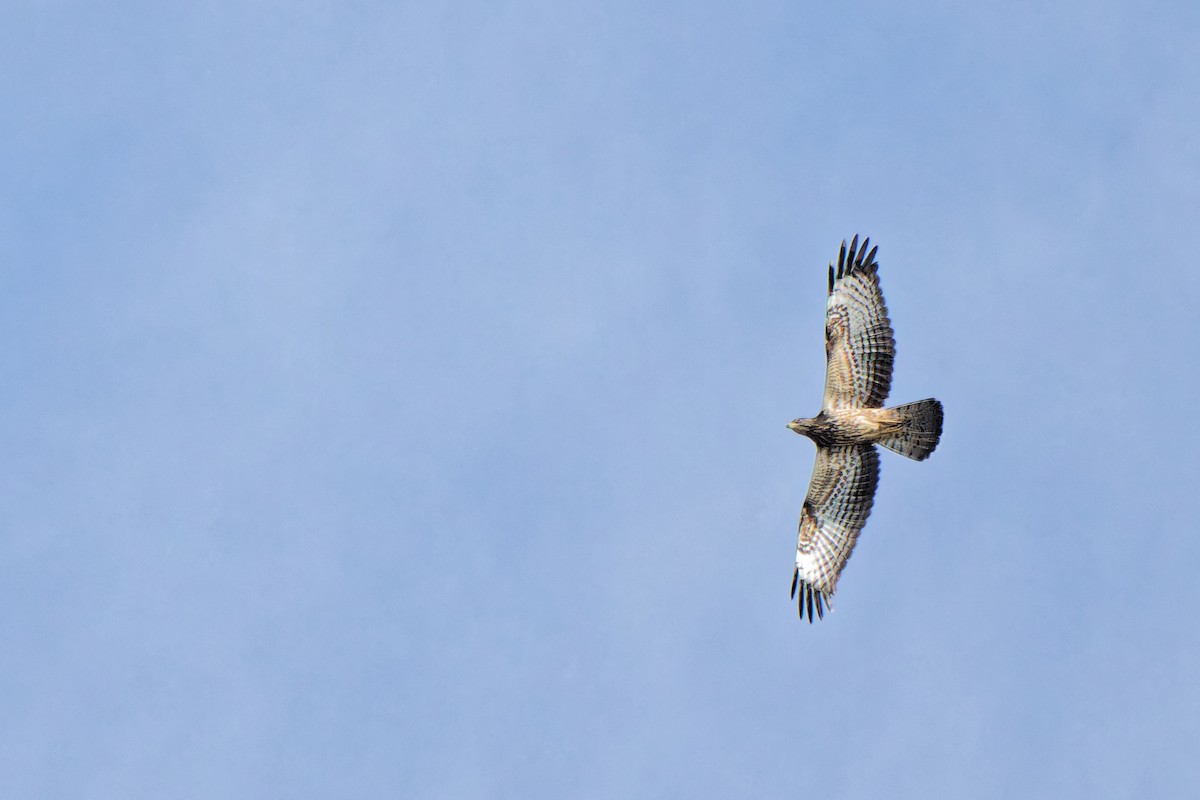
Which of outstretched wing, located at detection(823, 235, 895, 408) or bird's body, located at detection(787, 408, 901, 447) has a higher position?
outstretched wing, located at detection(823, 235, 895, 408)

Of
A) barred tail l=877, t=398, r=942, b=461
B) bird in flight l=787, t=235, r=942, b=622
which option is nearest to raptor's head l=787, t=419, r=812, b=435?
bird in flight l=787, t=235, r=942, b=622

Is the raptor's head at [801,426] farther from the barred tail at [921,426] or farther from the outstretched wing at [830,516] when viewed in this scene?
the barred tail at [921,426]

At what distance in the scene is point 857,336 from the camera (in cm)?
2309

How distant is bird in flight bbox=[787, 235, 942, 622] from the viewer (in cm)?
2295

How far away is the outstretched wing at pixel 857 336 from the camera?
907 inches

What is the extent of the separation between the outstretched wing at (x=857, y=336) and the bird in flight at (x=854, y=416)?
0.6 inches

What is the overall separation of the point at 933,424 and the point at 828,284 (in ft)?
8.45

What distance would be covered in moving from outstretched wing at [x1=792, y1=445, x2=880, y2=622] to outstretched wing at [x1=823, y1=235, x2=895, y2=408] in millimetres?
985

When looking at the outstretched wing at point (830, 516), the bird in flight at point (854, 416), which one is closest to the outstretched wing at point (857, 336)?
the bird in flight at point (854, 416)

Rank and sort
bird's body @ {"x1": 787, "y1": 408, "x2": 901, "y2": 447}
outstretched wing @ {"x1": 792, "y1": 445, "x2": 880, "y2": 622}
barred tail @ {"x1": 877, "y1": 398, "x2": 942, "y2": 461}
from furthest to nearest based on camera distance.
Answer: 1. outstretched wing @ {"x1": 792, "y1": 445, "x2": 880, "y2": 622}
2. bird's body @ {"x1": 787, "y1": 408, "x2": 901, "y2": 447}
3. barred tail @ {"x1": 877, "y1": 398, "x2": 942, "y2": 461}

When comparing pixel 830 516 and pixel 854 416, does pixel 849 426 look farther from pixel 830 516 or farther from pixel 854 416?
pixel 830 516

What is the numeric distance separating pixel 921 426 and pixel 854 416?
0.99m

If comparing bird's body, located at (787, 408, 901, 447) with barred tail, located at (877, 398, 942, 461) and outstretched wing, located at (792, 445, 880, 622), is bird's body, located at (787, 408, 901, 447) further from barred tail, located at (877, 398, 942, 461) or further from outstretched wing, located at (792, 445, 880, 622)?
outstretched wing, located at (792, 445, 880, 622)

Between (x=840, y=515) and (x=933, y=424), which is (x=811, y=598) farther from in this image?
(x=933, y=424)
